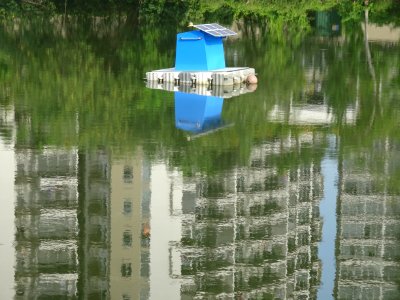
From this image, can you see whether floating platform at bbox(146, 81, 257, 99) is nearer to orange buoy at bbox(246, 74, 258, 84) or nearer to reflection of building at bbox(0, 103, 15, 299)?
orange buoy at bbox(246, 74, 258, 84)

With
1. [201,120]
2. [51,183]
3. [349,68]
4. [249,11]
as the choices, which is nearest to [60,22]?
[249,11]

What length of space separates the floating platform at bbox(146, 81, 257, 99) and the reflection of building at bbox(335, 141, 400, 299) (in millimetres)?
5202

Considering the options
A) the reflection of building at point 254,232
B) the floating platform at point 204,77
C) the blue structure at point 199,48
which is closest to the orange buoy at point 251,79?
the floating platform at point 204,77

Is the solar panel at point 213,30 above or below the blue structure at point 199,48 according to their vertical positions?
above

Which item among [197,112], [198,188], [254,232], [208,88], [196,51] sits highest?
[196,51]

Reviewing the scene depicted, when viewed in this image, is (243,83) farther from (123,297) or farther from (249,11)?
(249,11)

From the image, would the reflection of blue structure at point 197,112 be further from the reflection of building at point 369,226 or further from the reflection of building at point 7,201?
the reflection of building at point 369,226

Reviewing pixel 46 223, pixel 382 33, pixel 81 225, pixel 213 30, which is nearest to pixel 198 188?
pixel 81 225

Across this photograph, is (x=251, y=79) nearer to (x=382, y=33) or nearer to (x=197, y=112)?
(x=197, y=112)

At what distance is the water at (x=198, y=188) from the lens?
915 cm

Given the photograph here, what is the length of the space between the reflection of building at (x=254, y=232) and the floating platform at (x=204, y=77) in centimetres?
625

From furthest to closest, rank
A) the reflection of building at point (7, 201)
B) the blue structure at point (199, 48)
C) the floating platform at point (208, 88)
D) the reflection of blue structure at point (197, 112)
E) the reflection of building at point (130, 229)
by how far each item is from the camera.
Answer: the blue structure at point (199, 48) → the floating platform at point (208, 88) → the reflection of blue structure at point (197, 112) → the reflection of building at point (7, 201) → the reflection of building at point (130, 229)

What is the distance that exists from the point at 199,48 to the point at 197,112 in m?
3.12

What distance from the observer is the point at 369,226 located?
35.7ft
